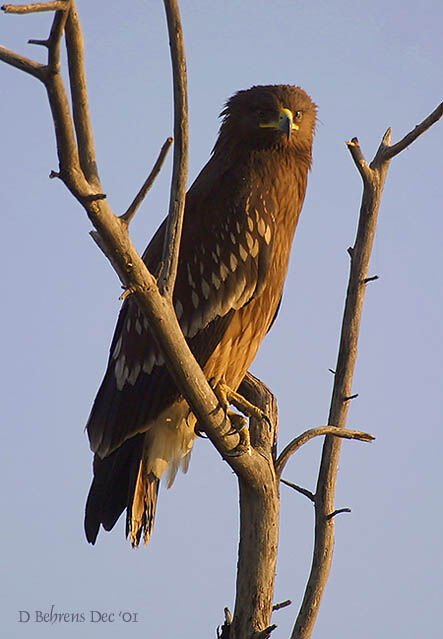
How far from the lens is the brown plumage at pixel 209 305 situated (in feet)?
Answer: 15.0

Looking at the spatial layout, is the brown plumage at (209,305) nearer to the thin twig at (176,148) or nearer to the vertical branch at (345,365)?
the vertical branch at (345,365)

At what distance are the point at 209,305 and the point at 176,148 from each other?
5.64 feet

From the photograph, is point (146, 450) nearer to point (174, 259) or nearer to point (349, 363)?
point (349, 363)

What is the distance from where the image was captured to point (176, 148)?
292cm

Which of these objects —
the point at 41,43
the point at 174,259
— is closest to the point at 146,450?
the point at 174,259

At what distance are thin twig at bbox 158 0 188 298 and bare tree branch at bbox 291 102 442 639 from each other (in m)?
1.47

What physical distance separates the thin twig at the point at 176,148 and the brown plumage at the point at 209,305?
1438 millimetres

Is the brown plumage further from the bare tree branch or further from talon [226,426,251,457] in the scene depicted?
talon [226,426,251,457]

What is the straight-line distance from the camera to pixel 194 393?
11.1 ft

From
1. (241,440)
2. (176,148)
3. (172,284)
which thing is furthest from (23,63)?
(241,440)

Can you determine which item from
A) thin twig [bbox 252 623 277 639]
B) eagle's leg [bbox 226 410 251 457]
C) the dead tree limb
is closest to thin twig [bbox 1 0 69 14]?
the dead tree limb

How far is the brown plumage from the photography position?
4562mm

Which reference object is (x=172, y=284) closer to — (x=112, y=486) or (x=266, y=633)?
(x=266, y=633)

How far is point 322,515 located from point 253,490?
409 mm
